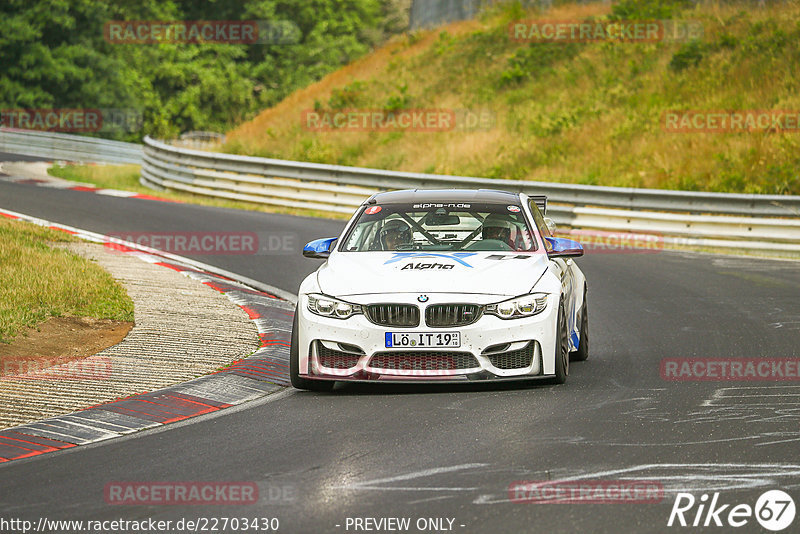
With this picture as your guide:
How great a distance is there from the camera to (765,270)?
1708cm

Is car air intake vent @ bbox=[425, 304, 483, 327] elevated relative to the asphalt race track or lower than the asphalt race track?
elevated

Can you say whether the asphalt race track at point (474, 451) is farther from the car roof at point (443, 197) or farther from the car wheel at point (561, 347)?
the car roof at point (443, 197)

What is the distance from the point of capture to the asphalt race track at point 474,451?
5660mm

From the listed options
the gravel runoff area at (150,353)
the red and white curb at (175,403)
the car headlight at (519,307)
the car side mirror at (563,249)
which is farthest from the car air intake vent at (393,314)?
the gravel runoff area at (150,353)

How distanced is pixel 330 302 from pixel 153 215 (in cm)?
1423

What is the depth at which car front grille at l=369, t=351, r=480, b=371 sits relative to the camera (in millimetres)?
8508

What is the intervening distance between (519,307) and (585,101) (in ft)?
77.9

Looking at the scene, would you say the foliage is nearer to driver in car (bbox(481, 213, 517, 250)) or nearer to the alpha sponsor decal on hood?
driver in car (bbox(481, 213, 517, 250))

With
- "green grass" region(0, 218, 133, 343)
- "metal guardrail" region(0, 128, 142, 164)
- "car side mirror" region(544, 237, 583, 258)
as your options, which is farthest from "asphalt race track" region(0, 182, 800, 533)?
"metal guardrail" region(0, 128, 142, 164)

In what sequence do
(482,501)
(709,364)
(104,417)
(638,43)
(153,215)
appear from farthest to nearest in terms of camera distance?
(638,43), (153,215), (709,364), (104,417), (482,501)

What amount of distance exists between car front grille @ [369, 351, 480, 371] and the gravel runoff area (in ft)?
5.65

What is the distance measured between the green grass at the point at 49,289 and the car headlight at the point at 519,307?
14.2 feet

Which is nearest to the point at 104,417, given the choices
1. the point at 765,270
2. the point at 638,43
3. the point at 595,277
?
the point at 595,277

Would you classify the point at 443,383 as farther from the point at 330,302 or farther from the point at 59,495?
the point at 59,495
